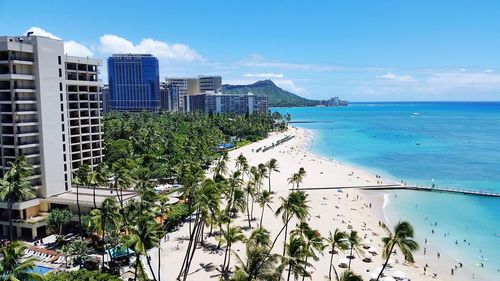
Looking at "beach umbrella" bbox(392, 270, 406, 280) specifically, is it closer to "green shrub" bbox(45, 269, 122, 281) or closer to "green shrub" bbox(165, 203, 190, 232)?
"green shrub" bbox(45, 269, 122, 281)

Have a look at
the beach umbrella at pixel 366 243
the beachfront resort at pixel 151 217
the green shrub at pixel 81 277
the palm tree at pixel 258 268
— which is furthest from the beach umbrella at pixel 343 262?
the green shrub at pixel 81 277

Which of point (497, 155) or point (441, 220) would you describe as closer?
point (441, 220)

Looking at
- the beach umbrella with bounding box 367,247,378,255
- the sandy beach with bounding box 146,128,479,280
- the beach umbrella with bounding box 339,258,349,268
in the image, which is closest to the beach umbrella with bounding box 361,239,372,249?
the sandy beach with bounding box 146,128,479,280

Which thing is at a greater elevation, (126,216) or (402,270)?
(126,216)

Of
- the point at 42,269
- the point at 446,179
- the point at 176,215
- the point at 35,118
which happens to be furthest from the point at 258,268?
the point at 446,179

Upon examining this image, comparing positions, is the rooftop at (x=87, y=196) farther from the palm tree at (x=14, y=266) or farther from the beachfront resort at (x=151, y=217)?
the palm tree at (x=14, y=266)

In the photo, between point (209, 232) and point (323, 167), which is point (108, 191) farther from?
point (323, 167)

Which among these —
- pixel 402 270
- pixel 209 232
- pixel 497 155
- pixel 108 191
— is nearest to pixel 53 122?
pixel 108 191

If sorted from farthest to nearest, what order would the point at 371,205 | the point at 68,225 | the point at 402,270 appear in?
the point at 371,205
the point at 68,225
the point at 402,270
